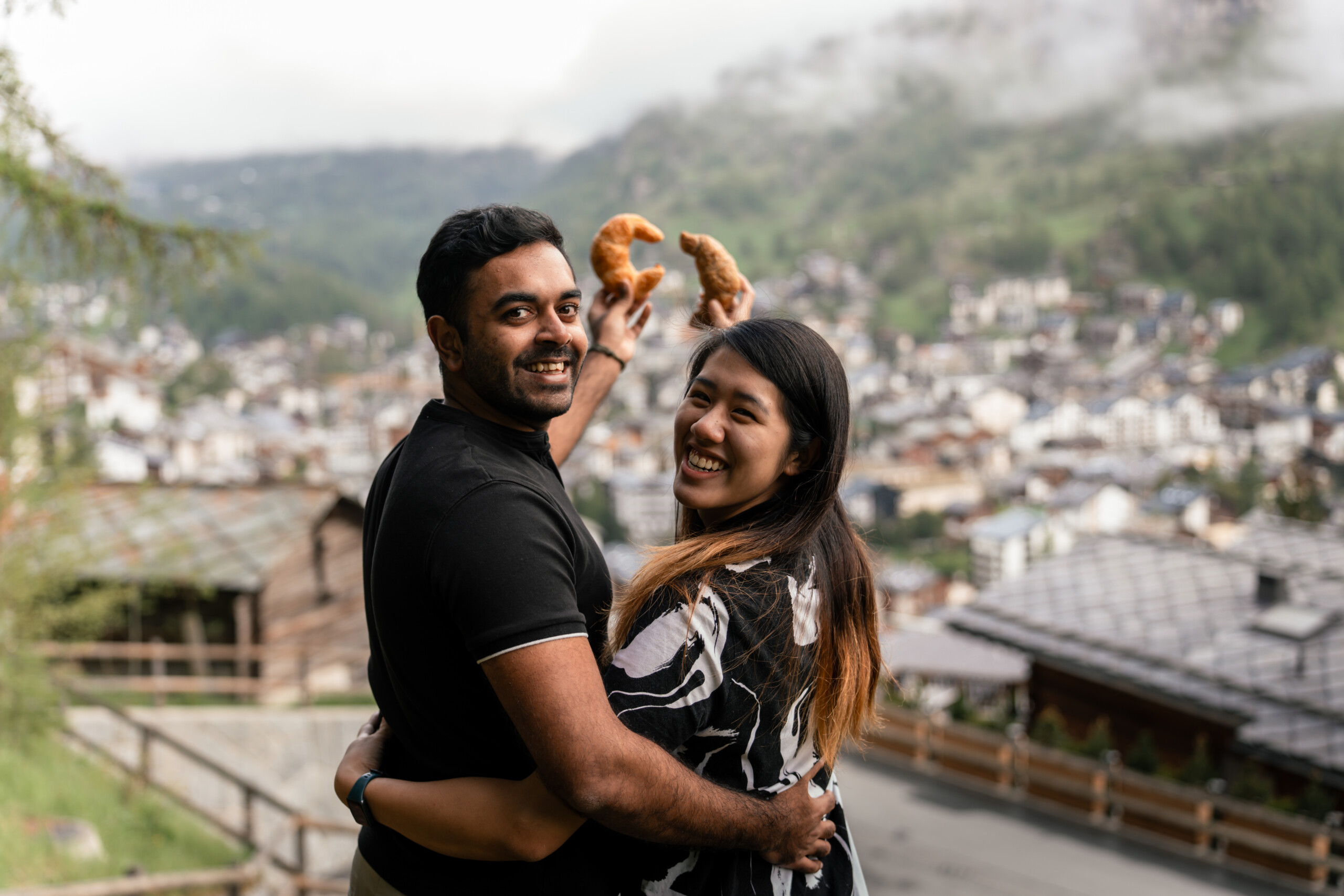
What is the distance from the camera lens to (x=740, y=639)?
1.41 meters

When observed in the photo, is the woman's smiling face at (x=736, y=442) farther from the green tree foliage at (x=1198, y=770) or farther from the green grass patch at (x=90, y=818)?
the green tree foliage at (x=1198, y=770)

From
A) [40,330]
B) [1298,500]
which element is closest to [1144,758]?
[40,330]

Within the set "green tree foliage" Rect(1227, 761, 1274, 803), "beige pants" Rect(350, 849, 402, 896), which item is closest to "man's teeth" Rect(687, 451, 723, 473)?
"beige pants" Rect(350, 849, 402, 896)

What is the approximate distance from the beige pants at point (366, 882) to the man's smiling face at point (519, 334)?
77cm

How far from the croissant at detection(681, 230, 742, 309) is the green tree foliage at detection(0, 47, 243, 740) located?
325 cm

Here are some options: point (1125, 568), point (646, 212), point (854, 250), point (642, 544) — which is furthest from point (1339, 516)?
point (646, 212)

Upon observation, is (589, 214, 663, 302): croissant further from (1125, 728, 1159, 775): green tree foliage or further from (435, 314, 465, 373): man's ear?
(1125, 728, 1159, 775): green tree foliage

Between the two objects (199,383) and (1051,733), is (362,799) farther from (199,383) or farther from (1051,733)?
(199,383)

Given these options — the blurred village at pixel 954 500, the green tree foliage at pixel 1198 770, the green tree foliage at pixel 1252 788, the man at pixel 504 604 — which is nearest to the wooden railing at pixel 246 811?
the blurred village at pixel 954 500

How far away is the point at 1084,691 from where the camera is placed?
1159 cm

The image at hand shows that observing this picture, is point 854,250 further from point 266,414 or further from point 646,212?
point 266,414

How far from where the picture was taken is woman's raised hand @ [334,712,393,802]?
162 centimetres

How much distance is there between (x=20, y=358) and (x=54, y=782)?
359 cm

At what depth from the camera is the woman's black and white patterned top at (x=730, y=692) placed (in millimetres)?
1373
